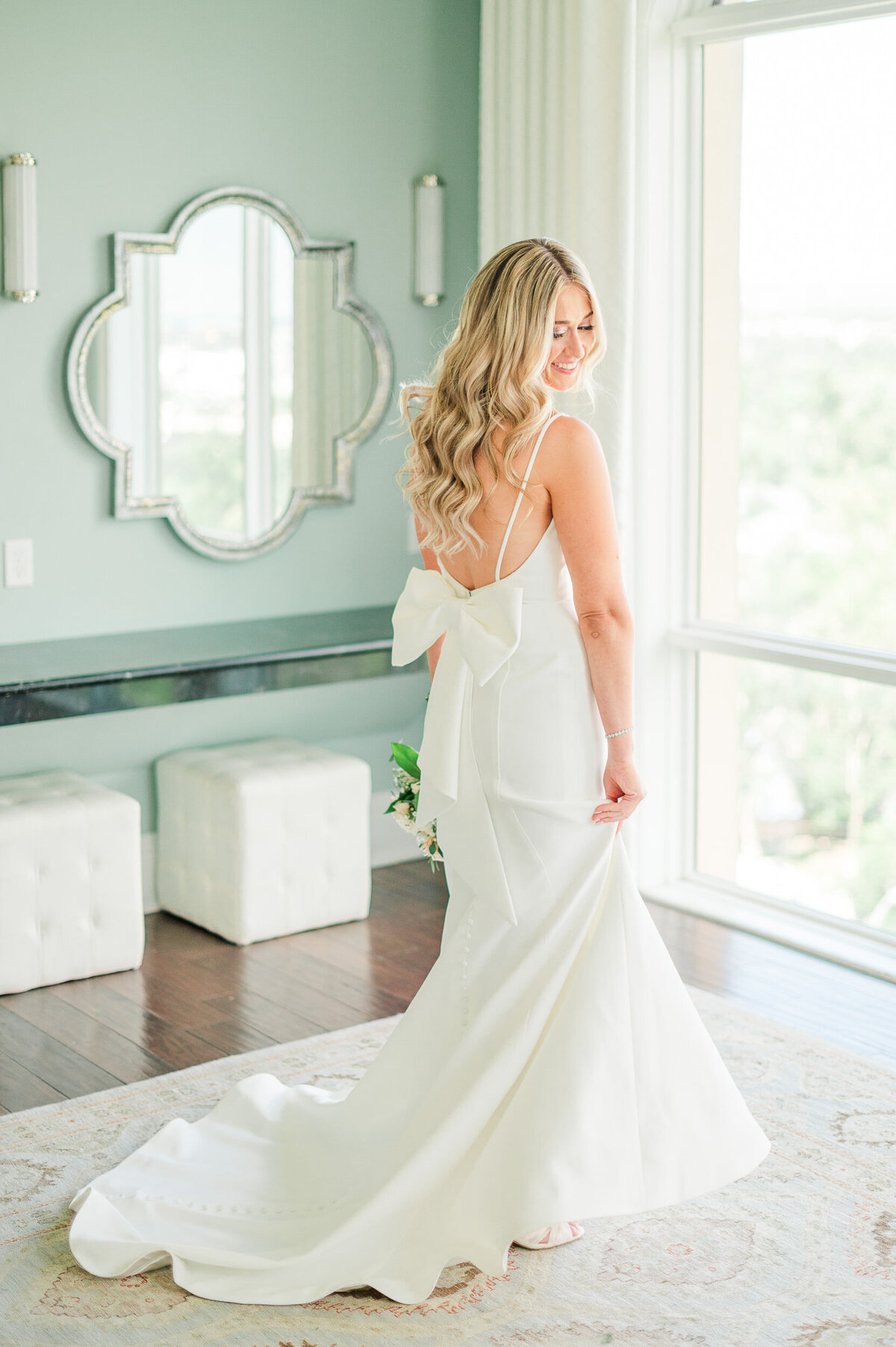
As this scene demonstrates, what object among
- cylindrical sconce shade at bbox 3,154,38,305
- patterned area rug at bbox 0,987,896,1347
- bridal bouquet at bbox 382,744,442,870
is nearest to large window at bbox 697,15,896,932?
patterned area rug at bbox 0,987,896,1347

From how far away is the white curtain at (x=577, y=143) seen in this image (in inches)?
156

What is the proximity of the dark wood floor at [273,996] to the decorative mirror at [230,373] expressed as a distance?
116cm

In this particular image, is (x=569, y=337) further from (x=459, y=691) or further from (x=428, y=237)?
Answer: (x=428, y=237)

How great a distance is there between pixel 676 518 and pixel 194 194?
165 centimetres

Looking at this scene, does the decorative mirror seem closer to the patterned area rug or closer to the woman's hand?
the patterned area rug

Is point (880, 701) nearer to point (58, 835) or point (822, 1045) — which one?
point (822, 1045)

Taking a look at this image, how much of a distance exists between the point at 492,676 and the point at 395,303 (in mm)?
2495

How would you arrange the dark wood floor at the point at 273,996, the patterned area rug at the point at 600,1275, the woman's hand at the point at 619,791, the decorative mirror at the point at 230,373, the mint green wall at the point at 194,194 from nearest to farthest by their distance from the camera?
the patterned area rug at the point at 600,1275 < the woman's hand at the point at 619,791 < the dark wood floor at the point at 273,996 < the mint green wall at the point at 194,194 < the decorative mirror at the point at 230,373

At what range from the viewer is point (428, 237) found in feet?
14.8

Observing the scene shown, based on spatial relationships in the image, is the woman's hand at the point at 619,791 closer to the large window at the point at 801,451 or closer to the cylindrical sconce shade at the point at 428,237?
the large window at the point at 801,451

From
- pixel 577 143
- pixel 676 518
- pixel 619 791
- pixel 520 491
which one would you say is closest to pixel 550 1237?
pixel 619 791

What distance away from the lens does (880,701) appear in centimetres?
396

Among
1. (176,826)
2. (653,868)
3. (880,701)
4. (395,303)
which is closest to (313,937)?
(176,826)

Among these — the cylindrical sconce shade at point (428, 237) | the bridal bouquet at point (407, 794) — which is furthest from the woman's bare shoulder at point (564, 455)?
the cylindrical sconce shade at point (428, 237)
